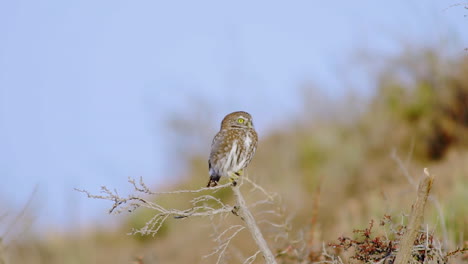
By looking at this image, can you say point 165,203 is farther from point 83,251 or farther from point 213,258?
point 213,258

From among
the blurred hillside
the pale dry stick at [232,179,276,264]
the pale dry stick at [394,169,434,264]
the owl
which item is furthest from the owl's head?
the blurred hillside

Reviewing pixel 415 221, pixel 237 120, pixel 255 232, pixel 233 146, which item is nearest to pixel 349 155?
pixel 237 120

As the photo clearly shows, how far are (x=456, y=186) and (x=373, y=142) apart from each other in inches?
177

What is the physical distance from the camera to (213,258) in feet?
30.7

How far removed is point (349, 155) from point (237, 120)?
6391 mm

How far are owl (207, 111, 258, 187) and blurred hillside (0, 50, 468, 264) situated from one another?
2.98 meters

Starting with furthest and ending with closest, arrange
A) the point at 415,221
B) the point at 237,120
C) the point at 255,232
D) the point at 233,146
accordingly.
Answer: the point at 237,120 → the point at 233,146 → the point at 255,232 → the point at 415,221

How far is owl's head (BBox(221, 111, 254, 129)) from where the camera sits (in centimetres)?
532

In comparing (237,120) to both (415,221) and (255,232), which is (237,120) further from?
(415,221)

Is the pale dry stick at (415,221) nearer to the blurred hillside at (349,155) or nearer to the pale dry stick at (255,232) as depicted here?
the pale dry stick at (255,232)

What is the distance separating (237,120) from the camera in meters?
5.33

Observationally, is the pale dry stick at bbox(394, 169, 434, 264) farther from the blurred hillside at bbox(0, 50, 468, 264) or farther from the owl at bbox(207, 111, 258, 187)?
the blurred hillside at bbox(0, 50, 468, 264)

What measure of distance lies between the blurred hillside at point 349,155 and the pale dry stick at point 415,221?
13.6ft

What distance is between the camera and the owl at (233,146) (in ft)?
17.2
